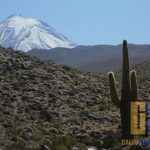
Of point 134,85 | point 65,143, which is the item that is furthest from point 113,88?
point 65,143

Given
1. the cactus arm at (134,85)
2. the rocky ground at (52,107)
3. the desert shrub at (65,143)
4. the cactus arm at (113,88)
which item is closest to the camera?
the cactus arm at (134,85)

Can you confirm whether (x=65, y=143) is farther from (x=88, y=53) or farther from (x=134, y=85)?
(x=88, y=53)

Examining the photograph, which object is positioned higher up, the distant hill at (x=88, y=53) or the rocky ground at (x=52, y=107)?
the distant hill at (x=88, y=53)

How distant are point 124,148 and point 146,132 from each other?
4.52 feet

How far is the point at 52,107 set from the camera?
2705 cm

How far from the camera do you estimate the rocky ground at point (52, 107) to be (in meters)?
21.9

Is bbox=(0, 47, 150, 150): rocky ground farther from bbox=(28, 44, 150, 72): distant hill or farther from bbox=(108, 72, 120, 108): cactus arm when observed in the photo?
bbox=(28, 44, 150, 72): distant hill

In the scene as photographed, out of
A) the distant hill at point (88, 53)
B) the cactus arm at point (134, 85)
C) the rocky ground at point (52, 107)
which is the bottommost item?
the rocky ground at point (52, 107)

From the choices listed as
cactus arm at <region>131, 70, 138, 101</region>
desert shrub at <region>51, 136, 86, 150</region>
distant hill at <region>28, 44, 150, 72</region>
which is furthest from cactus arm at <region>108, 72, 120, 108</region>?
distant hill at <region>28, 44, 150, 72</region>

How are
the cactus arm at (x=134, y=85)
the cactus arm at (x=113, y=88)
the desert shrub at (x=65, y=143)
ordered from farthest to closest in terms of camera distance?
the desert shrub at (x=65, y=143) < the cactus arm at (x=113, y=88) < the cactus arm at (x=134, y=85)

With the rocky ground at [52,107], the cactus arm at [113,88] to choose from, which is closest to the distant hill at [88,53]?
the rocky ground at [52,107]

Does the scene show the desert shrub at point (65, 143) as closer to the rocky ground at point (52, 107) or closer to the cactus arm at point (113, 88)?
the rocky ground at point (52, 107)

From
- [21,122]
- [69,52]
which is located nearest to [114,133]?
[21,122]

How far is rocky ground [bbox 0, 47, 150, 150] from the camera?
862 inches
